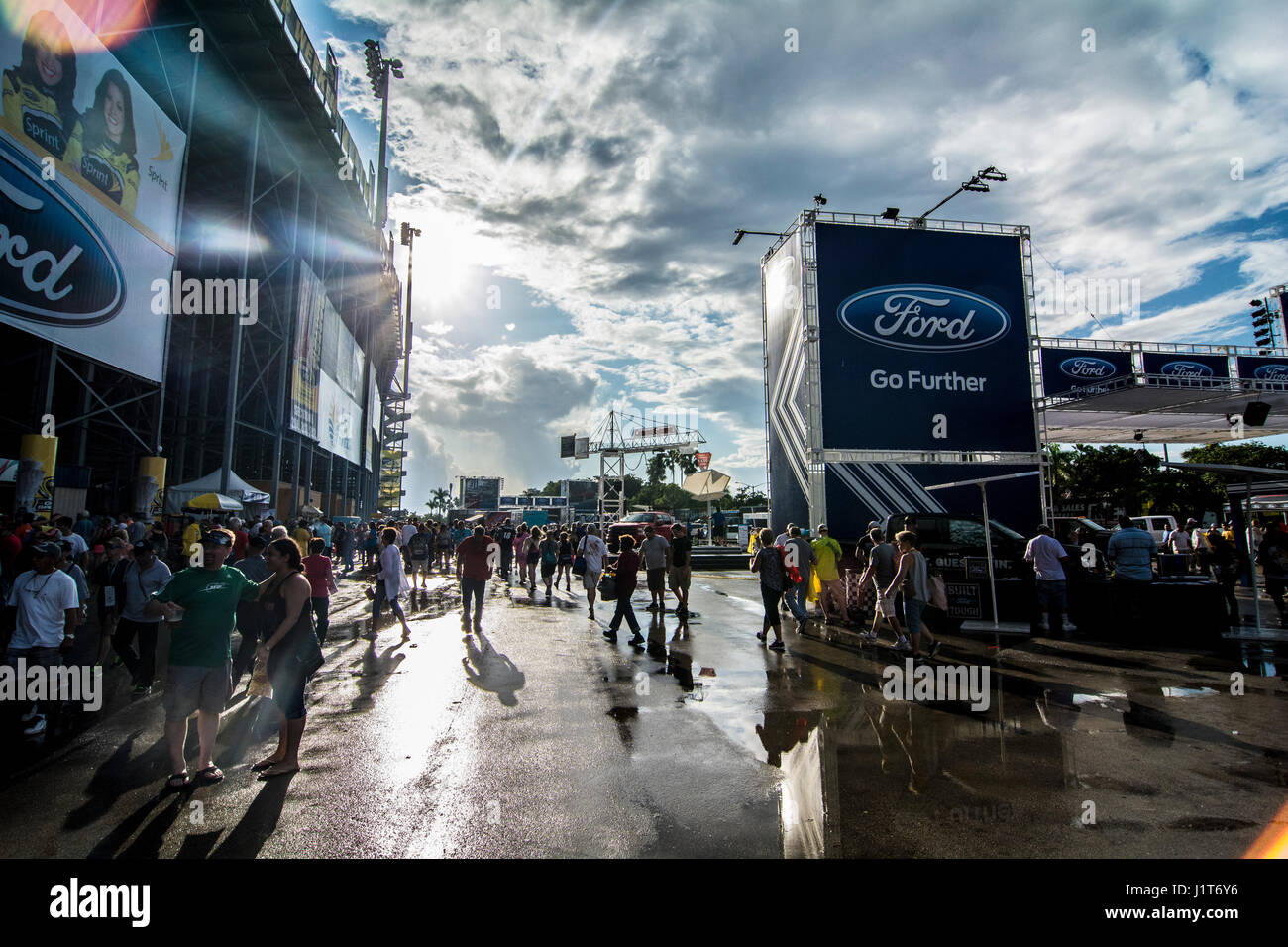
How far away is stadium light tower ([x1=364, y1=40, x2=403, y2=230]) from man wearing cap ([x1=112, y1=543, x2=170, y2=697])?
180 feet

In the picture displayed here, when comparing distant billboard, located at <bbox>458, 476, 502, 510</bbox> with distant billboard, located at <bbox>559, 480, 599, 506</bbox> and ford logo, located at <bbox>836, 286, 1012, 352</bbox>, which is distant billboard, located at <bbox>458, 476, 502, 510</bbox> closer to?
distant billboard, located at <bbox>559, 480, 599, 506</bbox>

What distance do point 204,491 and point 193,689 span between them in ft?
60.4

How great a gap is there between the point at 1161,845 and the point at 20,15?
23.2 metres

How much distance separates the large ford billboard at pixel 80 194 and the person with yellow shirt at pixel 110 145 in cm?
3

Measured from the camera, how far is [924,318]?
54.2 feet

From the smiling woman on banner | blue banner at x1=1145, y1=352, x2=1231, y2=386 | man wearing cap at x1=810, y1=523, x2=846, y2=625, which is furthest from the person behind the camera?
blue banner at x1=1145, y1=352, x2=1231, y2=386

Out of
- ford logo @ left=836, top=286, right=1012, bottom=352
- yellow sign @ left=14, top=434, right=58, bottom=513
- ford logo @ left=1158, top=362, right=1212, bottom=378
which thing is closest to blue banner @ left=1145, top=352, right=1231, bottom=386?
ford logo @ left=1158, top=362, right=1212, bottom=378

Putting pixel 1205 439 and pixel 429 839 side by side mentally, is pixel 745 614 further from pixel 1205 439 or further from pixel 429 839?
pixel 1205 439

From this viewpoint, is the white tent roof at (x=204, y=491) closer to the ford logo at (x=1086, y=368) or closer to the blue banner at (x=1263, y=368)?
the ford logo at (x=1086, y=368)

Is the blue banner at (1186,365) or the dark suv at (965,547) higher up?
the blue banner at (1186,365)

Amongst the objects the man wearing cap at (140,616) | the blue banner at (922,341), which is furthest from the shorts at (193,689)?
the blue banner at (922,341)

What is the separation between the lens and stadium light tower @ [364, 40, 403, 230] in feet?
181

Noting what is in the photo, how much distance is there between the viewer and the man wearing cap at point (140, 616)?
6.64 m
